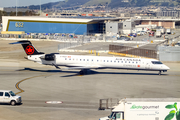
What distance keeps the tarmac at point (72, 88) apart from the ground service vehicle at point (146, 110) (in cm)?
445

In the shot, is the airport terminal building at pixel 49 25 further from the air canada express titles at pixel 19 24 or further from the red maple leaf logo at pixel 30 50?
the red maple leaf logo at pixel 30 50

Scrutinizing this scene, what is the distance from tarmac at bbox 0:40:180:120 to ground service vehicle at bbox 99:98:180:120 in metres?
4.45

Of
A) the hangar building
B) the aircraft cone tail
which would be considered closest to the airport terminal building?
the hangar building

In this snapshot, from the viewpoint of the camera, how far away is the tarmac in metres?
24.0

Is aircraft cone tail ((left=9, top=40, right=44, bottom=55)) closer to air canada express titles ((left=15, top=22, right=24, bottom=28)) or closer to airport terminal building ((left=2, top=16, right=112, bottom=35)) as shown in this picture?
airport terminal building ((left=2, top=16, right=112, bottom=35))

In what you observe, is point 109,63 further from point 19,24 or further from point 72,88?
point 19,24

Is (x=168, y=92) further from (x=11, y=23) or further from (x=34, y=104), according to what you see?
(x=11, y=23)

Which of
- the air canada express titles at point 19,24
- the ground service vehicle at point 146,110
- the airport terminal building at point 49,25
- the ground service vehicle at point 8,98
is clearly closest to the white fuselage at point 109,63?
the ground service vehicle at point 8,98

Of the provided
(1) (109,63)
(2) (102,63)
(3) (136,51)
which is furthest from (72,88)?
(3) (136,51)

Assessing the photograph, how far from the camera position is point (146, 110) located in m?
18.5

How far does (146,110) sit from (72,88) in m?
16.1

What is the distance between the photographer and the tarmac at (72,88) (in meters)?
24.0

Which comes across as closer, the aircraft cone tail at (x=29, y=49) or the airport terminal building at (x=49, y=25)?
the aircraft cone tail at (x=29, y=49)

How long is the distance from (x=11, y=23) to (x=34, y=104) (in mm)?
104945
